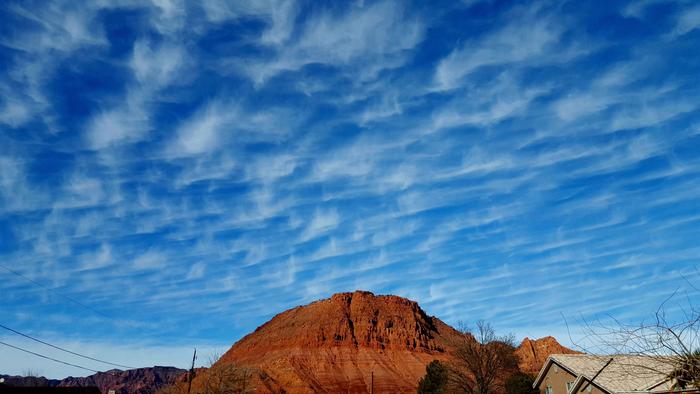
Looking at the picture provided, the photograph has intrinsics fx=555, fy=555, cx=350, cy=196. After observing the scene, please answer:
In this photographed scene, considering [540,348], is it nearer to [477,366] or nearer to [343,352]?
[343,352]

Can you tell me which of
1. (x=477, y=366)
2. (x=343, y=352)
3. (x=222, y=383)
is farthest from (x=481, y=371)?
(x=343, y=352)

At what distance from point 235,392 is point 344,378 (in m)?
88.5

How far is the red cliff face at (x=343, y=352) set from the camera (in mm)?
142375

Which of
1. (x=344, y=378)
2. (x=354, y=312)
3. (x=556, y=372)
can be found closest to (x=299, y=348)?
(x=344, y=378)

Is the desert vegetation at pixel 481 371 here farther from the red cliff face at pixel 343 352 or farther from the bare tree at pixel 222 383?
the red cliff face at pixel 343 352

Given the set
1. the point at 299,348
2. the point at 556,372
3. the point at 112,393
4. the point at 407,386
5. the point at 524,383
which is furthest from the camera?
the point at 299,348

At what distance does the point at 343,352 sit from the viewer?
16800 centimetres

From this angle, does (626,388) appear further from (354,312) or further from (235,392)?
(354,312)

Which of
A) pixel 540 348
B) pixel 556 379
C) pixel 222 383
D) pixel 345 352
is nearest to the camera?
pixel 556 379

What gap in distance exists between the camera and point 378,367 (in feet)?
512

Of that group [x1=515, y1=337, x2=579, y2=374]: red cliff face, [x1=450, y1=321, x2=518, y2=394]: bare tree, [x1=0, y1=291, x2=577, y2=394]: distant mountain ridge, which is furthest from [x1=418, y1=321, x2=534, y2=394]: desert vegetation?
[x1=515, y1=337, x2=579, y2=374]: red cliff face

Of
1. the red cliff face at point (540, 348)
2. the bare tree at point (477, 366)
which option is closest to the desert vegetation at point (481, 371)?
the bare tree at point (477, 366)

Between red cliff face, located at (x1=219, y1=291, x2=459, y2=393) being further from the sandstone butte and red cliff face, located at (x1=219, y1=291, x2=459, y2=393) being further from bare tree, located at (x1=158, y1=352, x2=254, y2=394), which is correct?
bare tree, located at (x1=158, y1=352, x2=254, y2=394)

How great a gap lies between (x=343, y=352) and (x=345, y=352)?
0.72m
